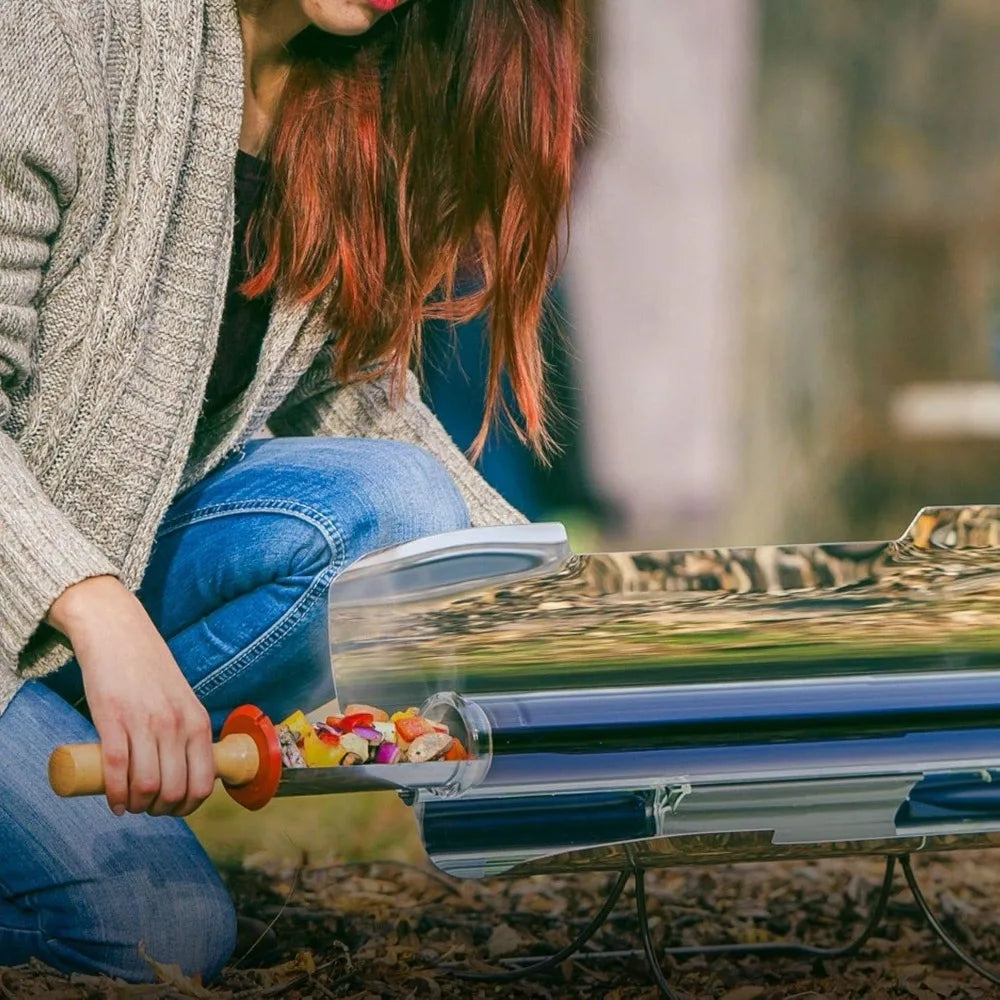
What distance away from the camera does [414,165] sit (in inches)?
52.9

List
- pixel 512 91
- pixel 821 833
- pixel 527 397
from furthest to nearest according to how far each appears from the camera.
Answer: pixel 527 397 < pixel 512 91 < pixel 821 833

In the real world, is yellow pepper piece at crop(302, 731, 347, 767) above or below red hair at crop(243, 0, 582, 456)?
below

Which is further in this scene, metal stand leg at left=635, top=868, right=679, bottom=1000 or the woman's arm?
metal stand leg at left=635, top=868, right=679, bottom=1000

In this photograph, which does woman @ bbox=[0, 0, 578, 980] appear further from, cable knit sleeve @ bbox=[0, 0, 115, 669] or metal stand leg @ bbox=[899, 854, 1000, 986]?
metal stand leg @ bbox=[899, 854, 1000, 986]

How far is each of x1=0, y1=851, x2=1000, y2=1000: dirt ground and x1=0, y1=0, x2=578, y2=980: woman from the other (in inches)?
4.8

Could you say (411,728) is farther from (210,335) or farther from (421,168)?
(421,168)

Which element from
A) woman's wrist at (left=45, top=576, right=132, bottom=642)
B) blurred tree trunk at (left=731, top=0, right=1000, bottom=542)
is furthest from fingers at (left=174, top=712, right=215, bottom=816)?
blurred tree trunk at (left=731, top=0, right=1000, bottom=542)

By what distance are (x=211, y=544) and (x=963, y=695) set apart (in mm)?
675

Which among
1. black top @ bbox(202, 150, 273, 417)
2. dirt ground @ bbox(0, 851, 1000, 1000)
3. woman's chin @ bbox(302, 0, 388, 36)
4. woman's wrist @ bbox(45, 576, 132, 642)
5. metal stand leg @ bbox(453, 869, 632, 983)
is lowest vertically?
dirt ground @ bbox(0, 851, 1000, 1000)

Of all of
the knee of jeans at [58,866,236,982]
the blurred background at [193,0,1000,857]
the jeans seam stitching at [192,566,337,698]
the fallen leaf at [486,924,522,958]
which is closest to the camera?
the knee of jeans at [58,866,236,982]

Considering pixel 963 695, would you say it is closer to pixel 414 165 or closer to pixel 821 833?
pixel 821 833

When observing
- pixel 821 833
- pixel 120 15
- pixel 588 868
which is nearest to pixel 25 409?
pixel 120 15

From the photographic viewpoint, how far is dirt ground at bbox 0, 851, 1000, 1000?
1279 mm

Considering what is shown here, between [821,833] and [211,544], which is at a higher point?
[211,544]
